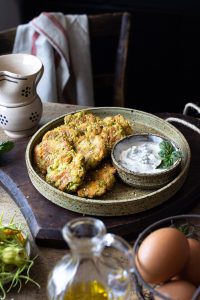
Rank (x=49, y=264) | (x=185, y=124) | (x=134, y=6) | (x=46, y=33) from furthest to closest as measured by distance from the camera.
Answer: (x=134, y=6) < (x=46, y=33) < (x=185, y=124) < (x=49, y=264)

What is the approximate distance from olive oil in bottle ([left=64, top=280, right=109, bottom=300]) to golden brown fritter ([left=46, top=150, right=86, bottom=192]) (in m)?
0.37

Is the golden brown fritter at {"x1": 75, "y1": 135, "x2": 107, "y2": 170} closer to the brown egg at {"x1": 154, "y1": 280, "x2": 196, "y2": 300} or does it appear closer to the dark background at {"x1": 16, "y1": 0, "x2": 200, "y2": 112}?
the brown egg at {"x1": 154, "y1": 280, "x2": 196, "y2": 300}

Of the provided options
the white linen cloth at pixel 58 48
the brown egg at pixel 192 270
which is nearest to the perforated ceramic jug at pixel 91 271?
the brown egg at pixel 192 270

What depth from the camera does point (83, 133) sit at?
147 centimetres

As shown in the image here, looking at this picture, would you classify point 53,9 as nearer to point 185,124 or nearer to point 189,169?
point 185,124

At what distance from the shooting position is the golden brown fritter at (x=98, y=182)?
127 centimetres

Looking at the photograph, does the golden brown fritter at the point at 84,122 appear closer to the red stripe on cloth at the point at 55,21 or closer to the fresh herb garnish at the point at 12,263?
the fresh herb garnish at the point at 12,263

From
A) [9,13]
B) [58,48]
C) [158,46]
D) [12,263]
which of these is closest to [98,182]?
[12,263]

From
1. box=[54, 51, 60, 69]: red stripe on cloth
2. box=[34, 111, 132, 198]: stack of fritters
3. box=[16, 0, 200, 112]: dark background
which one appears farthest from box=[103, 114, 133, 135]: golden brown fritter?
box=[16, 0, 200, 112]: dark background

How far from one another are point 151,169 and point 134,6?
1.65 m

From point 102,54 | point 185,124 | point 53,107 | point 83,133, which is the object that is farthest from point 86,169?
point 102,54

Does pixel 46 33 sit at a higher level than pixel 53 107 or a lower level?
higher

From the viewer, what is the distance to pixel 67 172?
1.29 meters

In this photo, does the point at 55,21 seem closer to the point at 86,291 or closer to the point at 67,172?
the point at 67,172
